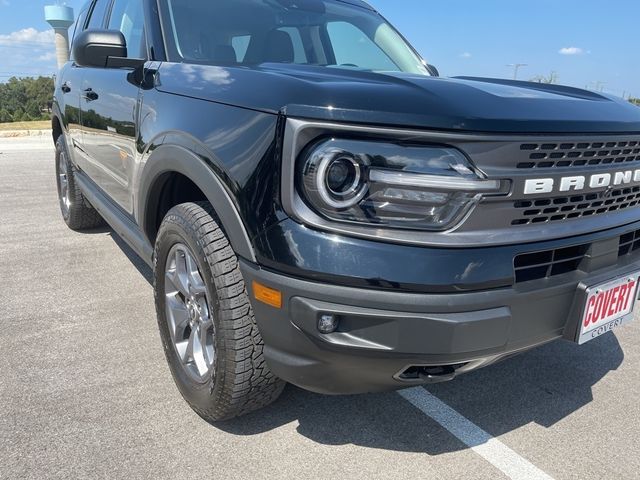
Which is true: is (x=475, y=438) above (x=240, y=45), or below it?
below

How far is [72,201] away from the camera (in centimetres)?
471

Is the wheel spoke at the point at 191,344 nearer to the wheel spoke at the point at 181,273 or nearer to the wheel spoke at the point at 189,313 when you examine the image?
the wheel spoke at the point at 189,313

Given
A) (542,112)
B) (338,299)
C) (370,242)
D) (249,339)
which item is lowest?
(249,339)

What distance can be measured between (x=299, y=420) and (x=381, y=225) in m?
1.07

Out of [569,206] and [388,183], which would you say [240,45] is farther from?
[569,206]

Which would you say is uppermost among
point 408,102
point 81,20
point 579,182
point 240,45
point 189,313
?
point 81,20

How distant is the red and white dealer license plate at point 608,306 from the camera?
1783mm

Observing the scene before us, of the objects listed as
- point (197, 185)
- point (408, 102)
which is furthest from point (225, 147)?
point (408, 102)

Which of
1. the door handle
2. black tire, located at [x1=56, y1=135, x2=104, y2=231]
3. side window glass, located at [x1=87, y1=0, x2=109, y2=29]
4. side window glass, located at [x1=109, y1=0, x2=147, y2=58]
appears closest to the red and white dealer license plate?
side window glass, located at [x1=109, y1=0, x2=147, y2=58]

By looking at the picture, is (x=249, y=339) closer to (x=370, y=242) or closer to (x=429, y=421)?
(x=370, y=242)

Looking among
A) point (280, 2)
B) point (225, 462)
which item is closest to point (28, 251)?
point (280, 2)

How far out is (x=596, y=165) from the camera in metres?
1.82

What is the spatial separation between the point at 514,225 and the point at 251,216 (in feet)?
2.69

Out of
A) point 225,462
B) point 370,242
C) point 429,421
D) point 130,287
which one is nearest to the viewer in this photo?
point 370,242
